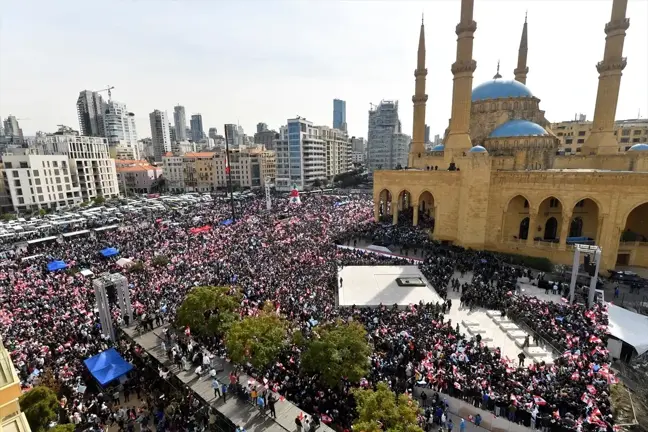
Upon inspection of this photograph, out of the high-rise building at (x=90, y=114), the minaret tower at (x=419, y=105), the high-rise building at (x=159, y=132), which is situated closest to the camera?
the minaret tower at (x=419, y=105)

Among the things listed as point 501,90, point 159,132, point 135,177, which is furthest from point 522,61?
point 159,132

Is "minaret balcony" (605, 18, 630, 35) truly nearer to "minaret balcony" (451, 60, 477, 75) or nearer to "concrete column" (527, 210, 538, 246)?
"minaret balcony" (451, 60, 477, 75)

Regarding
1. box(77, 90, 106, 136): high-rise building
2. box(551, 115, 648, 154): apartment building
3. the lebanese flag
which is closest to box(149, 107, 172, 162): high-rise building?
box(77, 90, 106, 136): high-rise building

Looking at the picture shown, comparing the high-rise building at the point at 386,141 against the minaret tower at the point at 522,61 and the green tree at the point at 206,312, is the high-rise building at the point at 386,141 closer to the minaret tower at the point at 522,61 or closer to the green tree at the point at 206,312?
the minaret tower at the point at 522,61

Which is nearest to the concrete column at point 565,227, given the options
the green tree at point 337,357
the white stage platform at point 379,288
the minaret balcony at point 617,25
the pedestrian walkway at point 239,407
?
the white stage platform at point 379,288

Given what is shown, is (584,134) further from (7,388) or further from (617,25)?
(7,388)
